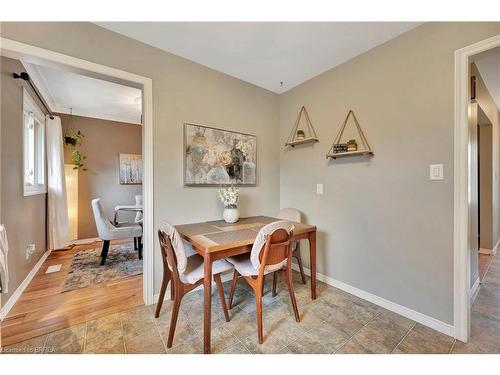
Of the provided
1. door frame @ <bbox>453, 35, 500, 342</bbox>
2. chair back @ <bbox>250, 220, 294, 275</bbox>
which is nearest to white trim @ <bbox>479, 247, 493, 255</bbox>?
door frame @ <bbox>453, 35, 500, 342</bbox>

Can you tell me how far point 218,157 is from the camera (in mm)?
2432

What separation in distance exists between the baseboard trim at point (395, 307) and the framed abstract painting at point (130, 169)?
13.7ft

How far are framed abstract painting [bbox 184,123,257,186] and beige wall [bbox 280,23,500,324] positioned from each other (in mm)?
812

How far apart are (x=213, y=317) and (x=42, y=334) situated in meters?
1.24

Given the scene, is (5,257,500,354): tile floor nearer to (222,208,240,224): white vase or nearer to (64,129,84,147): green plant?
(222,208,240,224): white vase

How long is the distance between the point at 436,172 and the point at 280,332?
1713 millimetres

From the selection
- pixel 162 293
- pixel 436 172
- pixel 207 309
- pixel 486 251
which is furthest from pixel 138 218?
pixel 486 251

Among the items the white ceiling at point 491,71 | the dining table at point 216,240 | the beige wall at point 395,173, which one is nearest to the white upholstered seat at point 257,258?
the dining table at point 216,240

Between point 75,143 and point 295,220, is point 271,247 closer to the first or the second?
point 295,220

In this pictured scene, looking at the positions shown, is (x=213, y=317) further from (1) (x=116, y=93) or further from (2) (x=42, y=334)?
(1) (x=116, y=93)

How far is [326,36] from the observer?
6.14 ft

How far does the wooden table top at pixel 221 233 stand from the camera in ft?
5.05

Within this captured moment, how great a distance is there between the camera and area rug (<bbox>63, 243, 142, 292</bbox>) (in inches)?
95.8

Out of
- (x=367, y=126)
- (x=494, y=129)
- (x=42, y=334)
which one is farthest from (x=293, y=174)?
(x=494, y=129)
